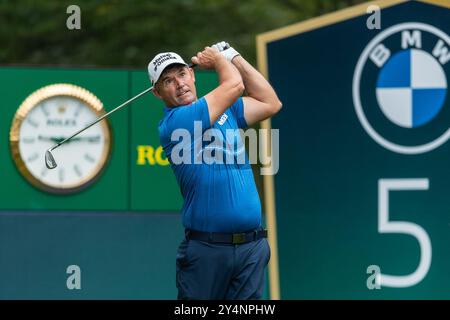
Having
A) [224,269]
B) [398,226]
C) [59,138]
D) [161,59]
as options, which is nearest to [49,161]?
[59,138]

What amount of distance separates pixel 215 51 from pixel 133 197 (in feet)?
6.39

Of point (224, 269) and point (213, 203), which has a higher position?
point (213, 203)

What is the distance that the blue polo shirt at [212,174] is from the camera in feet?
22.4

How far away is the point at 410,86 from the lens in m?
8.64

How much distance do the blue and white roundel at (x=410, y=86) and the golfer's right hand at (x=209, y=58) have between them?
6.50ft

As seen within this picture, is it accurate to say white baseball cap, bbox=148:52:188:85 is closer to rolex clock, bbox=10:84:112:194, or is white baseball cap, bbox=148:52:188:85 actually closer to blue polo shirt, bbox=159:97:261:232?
blue polo shirt, bbox=159:97:261:232

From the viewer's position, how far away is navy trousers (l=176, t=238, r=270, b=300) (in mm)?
6844

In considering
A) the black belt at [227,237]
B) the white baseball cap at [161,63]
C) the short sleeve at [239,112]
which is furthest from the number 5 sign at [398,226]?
the white baseball cap at [161,63]

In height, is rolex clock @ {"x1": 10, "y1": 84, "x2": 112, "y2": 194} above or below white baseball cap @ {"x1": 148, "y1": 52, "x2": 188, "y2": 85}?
below

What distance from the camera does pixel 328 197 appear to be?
866 cm

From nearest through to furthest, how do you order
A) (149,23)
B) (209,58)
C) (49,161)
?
(209,58) → (49,161) → (149,23)

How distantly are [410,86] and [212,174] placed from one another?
229 centimetres

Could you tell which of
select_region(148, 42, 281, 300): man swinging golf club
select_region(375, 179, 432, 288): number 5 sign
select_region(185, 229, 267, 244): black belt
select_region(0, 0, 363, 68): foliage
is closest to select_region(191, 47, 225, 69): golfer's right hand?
select_region(148, 42, 281, 300): man swinging golf club

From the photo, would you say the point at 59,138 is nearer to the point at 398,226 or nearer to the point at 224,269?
the point at 224,269
